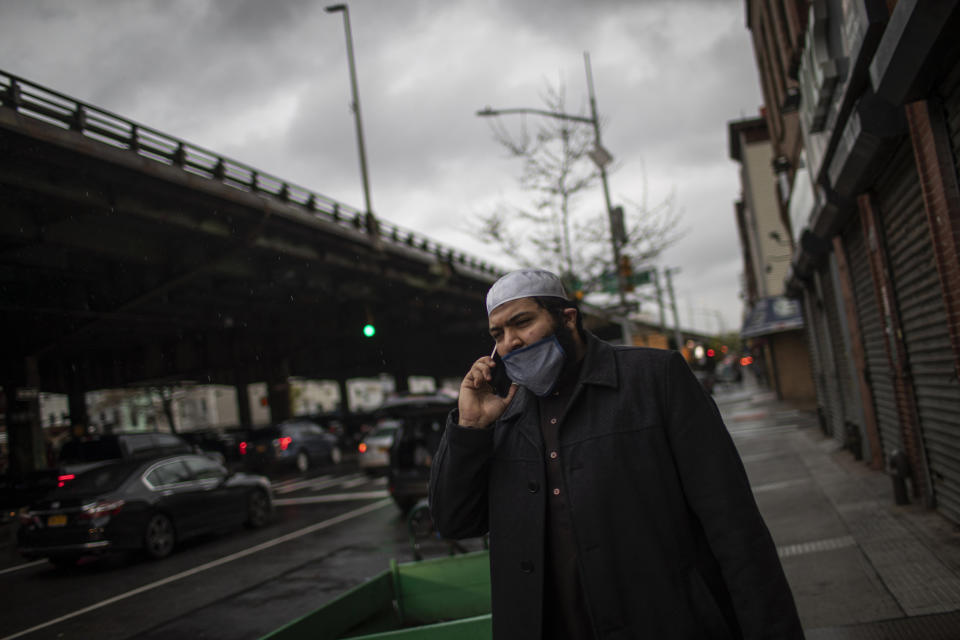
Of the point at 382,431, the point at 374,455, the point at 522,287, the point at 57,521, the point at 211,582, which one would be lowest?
the point at 211,582

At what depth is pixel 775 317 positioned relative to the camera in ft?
101

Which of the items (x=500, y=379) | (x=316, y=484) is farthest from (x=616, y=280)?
(x=500, y=379)

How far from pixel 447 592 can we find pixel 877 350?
828cm

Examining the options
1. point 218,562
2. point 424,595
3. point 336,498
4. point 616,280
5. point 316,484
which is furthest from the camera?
point 316,484

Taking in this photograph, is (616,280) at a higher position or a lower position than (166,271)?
lower

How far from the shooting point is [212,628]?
22.8 ft

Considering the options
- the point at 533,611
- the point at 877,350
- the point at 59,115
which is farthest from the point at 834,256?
the point at 59,115

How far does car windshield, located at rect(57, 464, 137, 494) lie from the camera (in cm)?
1053

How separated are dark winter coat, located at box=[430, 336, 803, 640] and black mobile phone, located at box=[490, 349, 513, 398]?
263mm

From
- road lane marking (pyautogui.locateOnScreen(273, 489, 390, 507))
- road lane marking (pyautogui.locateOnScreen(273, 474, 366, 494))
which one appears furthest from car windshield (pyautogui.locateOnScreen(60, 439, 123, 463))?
road lane marking (pyautogui.locateOnScreen(273, 474, 366, 494))

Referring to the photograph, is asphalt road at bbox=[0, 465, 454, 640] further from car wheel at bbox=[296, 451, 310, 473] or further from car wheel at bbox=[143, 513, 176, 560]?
car wheel at bbox=[296, 451, 310, 473]

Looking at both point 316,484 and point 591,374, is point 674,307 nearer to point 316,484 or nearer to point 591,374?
point 316,484

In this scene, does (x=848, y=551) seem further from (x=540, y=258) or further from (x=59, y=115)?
(x=59, y=115)

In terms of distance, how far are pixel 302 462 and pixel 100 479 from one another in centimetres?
1514
